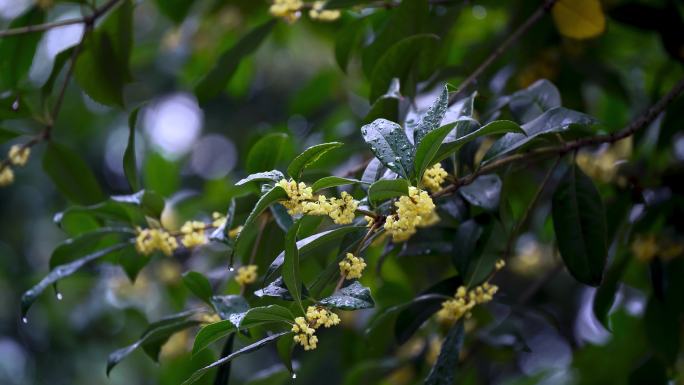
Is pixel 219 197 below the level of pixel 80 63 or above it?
below

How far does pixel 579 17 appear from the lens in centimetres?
132

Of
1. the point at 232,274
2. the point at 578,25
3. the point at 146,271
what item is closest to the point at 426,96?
the point at 578,25

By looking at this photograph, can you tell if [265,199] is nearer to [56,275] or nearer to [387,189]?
[387,189]

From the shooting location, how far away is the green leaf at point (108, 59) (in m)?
1.35

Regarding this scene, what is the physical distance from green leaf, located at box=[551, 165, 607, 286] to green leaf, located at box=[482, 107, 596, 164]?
0.14m

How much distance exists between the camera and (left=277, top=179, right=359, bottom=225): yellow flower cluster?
78cm

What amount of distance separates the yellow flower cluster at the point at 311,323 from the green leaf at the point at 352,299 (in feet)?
0.04

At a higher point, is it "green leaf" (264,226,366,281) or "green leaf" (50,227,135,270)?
"green leaf" (264,226,366,281)

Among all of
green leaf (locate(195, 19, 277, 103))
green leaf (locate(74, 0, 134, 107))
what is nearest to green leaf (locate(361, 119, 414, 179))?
green leaf (locate(195, 19, 277, 103))

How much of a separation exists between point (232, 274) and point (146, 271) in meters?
1.27

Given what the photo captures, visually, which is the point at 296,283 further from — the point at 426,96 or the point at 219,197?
the point at 219,197

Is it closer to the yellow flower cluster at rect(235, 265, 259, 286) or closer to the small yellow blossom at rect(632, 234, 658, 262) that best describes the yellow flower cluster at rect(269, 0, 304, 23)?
the yellow flower cluster at rect(235, 265, 259, 286)

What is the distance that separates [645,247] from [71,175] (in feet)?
3.18

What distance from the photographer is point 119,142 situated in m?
3.96
